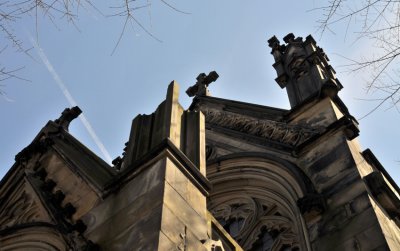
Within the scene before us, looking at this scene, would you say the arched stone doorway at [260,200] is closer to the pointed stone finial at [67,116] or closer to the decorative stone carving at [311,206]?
the decorative stone carving at [311,206]

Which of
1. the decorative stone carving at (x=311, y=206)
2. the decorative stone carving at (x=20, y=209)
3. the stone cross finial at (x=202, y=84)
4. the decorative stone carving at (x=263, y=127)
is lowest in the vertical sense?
the decorative stone carving at (x=311, y=206)

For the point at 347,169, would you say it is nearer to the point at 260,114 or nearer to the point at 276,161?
the point at 276,161

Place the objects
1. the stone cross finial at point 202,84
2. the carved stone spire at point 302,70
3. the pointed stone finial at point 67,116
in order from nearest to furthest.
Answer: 1. the pointed stone finial at point 67,116
2. the carved stone spire at point 302,70
3. the stone cross finial at point 202,84

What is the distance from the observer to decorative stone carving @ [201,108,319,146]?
1135cm

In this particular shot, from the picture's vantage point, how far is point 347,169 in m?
9.31

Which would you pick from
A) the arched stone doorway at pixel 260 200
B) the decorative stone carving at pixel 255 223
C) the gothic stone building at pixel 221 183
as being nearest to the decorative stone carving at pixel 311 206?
the gothic stone building at pixel 221 183

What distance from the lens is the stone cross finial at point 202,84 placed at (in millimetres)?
17953

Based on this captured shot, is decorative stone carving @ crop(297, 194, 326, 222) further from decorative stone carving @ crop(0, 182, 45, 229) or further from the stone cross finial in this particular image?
the stone cross finial

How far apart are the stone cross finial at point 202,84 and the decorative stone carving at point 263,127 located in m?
2.03

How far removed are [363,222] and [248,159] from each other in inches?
170

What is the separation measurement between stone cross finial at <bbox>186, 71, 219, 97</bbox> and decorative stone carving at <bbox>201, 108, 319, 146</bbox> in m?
2.03

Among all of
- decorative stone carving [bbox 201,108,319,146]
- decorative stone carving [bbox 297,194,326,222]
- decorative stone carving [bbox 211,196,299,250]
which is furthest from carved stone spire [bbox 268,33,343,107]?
decorative stone carving [bbox 297,194,326,222]

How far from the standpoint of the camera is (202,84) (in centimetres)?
1872

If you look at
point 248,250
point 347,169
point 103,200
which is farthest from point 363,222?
point 103,200
